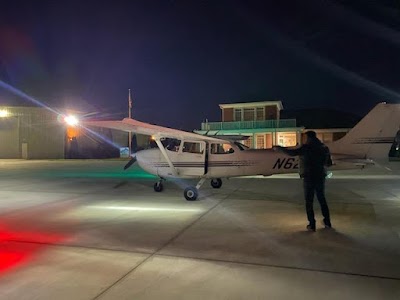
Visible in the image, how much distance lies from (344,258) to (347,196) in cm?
661

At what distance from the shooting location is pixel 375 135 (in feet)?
32.4

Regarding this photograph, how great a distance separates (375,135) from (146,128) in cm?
646

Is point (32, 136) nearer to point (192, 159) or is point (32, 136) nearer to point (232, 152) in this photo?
point (192, 159)

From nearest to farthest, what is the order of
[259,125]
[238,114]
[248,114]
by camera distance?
[259,125]
[248,114]
[238,114]

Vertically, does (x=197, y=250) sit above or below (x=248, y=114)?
below

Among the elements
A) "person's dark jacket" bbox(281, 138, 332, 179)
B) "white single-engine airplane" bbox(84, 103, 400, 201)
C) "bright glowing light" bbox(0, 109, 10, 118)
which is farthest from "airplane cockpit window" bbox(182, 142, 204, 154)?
"bright glowing light" bbox(0, 109, 10, 118)

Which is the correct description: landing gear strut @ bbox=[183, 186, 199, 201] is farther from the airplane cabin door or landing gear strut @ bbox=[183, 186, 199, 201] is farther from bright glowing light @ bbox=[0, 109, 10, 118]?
bright glowing light @ bbox=[0, 109, 10, 118]

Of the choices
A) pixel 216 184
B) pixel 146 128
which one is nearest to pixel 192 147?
pixel 146 128

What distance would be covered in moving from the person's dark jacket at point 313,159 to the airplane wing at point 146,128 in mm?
4553

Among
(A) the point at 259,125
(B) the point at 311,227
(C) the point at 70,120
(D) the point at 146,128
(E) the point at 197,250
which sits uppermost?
(A) the point at 259,125

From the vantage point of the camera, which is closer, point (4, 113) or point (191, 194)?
point (191, 194)

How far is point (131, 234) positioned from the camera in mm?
6707

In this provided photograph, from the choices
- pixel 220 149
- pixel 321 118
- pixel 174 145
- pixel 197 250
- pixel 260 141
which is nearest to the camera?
pixel 197 250

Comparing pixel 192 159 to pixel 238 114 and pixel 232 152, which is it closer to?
pixel 232 152
